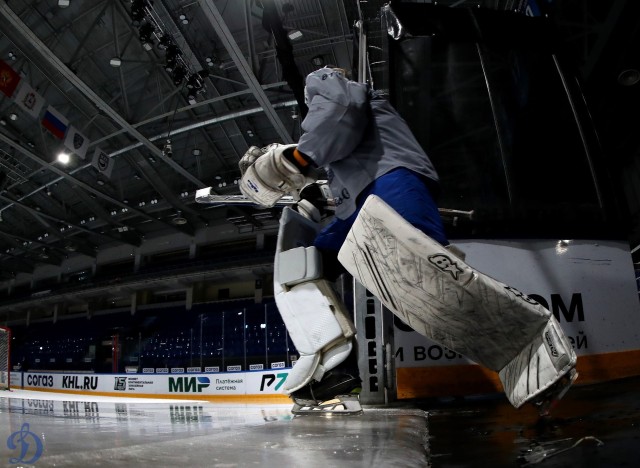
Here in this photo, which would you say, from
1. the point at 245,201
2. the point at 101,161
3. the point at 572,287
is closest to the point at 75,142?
the point at 101,161

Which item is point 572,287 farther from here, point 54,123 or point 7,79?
point 54,123

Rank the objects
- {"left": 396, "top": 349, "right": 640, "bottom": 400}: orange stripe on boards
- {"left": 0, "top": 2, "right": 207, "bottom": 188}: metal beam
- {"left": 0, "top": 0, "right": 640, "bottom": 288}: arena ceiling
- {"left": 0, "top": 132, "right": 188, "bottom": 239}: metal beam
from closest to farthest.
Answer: {"left": 396, "top": 349, "right": 640, "bottom": 400}: orange stripe on boards < {"left": 0, "top": 0, "right": 640, "bottom": 288}: arena ceiling < {"left": 0, "top": 2, "right": 207, "bottom": 188}: metal beam < {"left": 0, "top": 132, "right": 188, "bottom": 239}: metal beam

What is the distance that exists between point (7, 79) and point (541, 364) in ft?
28.5

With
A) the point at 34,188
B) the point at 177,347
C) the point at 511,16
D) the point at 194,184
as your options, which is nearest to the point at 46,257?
the point at 34,188

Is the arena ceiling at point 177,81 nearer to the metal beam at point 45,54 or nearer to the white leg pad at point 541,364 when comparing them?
the metal beam at point 45,54

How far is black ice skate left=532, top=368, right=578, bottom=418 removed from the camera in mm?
909

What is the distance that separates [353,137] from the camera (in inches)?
47.0

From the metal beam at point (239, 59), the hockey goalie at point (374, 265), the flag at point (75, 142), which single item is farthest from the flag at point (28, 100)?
the hockey goalie at point (374, 265)

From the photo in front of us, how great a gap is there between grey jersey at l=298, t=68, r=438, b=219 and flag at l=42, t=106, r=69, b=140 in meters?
8.43

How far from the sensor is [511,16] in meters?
2.15

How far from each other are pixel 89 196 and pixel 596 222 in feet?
47.3

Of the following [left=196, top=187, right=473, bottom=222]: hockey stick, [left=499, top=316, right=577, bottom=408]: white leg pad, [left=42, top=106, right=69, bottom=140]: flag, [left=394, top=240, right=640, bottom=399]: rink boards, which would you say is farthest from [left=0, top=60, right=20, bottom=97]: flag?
[left=499, top=316, right=577, bottom=408]: white leg pad

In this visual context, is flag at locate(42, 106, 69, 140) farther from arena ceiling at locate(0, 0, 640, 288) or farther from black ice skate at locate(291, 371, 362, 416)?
black ice skate at locate(291, 371, 362, 416)

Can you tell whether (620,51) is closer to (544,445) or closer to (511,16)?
(511,16)
